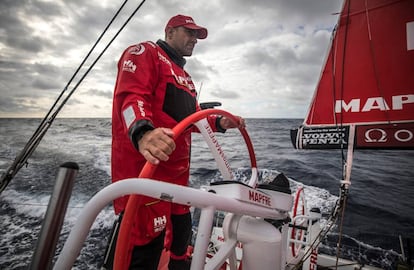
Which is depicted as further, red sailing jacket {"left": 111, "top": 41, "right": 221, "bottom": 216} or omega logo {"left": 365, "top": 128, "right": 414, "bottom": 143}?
omega logo {"left": 365, "top": 128, "right": 414, "bottom": 143}

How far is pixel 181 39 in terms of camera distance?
151 centimetres

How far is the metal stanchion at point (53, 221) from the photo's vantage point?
1.29 ft

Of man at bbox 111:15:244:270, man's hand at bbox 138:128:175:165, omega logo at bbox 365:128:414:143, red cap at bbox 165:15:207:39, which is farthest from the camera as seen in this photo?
omega logo at bbox 365:128:414:143

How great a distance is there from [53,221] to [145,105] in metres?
0.54

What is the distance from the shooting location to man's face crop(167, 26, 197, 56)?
150 cm

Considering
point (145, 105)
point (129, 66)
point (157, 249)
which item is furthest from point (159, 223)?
point (129, 66)

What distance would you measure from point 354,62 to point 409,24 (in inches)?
21.2

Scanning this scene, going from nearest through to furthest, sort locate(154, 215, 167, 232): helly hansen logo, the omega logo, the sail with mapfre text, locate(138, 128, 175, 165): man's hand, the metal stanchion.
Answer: the metal stanchion < locate(138, 128, 175, 165): man's hand < locate(154, 215, 167, 232): helly hansen logo < the omega logo < the sail with mapfre text

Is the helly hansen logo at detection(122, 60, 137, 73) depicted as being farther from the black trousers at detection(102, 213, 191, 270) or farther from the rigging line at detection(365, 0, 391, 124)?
the rigging line at detection(365, 0, 391, 124)

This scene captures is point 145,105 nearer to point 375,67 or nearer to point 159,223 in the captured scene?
point 159,223

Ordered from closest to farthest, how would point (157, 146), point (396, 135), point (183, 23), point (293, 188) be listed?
point (157, 146), point (183, 23), point (396, 135), point (293, 188)

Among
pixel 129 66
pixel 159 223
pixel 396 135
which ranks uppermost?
pixel 129 66

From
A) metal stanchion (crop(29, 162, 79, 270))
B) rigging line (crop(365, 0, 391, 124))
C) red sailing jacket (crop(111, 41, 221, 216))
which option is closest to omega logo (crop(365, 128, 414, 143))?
rigging line (crop(365, 0, 391, 124))

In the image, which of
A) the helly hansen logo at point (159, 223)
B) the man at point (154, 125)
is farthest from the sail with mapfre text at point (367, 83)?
the helly hansen logo at point (159, 223)
